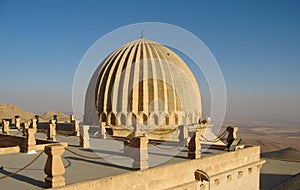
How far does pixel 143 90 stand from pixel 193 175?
7.00 meters

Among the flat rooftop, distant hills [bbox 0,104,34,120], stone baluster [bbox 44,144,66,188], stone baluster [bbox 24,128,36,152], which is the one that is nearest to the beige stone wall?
stone baluster [bbox 44,144,66,188]

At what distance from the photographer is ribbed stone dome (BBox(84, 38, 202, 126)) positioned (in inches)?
634

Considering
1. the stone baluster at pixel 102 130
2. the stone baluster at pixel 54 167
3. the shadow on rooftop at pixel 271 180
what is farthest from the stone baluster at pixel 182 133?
the stone baluster at pixel 54 167

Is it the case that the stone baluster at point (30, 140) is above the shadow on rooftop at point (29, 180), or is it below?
above

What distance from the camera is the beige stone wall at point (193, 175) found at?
300 inches

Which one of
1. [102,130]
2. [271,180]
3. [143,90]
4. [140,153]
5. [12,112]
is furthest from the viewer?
[12,112]

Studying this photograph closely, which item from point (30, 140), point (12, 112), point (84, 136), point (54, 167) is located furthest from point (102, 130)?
point (12, 112)

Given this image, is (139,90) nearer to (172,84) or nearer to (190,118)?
(172,84)

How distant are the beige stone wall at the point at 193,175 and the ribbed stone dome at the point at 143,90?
470 centimetres

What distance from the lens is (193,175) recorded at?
993 cm

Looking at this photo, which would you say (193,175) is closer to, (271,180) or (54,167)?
(54,167)

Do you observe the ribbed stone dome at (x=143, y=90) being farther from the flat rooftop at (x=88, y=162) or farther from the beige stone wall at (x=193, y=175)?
the beige stone wall at (x=193, y=175)

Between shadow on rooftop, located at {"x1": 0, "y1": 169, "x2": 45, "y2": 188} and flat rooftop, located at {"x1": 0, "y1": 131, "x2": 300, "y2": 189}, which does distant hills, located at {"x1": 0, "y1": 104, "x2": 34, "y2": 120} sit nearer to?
flat rooftop, located at {"x1": 0, "y1": 131, "x2": 300, "y2": 189}

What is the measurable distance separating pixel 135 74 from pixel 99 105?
8.47ft
